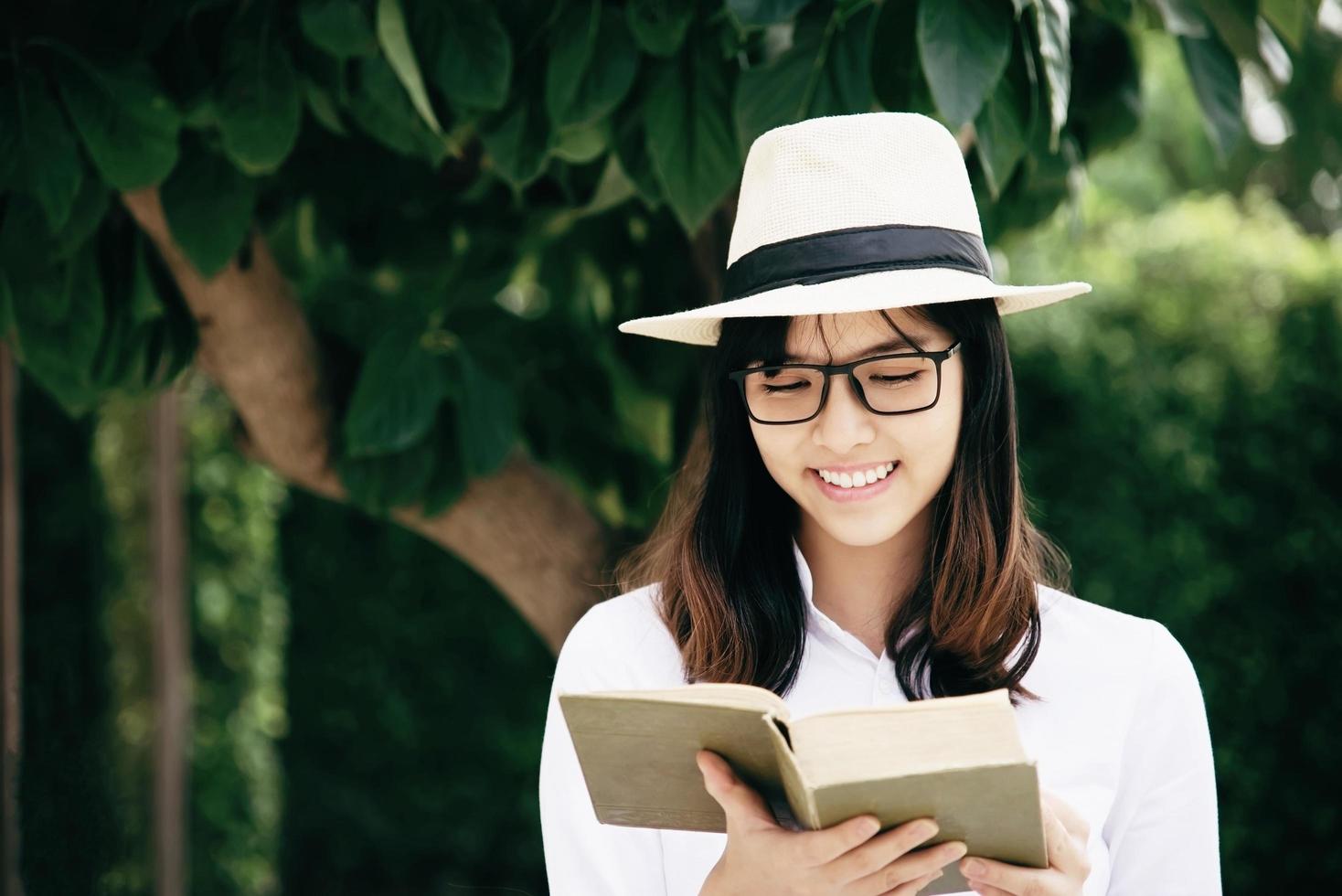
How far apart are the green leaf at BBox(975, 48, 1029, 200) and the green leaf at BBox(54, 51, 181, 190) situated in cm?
104

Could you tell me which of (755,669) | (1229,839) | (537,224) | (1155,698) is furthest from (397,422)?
(1229,839)

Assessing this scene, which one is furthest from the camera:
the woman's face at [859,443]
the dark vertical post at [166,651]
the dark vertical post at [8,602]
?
the dark vertical post at [166,651]

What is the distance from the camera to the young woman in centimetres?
156

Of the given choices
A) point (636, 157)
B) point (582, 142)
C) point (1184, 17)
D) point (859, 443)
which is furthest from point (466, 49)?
point (1184, 17)

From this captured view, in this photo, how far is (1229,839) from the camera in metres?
5.31

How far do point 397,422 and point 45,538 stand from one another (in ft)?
8.85

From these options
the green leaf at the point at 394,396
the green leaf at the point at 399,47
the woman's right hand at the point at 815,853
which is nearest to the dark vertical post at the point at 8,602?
the green leaf at the point at 394,396

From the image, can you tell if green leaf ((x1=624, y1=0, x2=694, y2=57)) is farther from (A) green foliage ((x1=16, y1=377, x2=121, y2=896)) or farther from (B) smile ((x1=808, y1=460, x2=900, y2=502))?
(A) green foliage ((x1=16, y1=377, x2=121, y2=896))

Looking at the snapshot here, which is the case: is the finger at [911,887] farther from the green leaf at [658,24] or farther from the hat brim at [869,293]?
the green leaf at [658,24]

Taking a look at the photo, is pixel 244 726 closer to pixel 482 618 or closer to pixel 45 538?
pixel 482 618

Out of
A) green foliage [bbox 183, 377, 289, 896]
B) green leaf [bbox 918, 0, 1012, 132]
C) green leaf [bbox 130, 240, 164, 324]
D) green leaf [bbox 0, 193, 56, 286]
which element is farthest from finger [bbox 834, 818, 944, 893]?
green foliage [bbox 183, 377, 289, 896]

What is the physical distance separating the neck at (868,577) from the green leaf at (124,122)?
982mm

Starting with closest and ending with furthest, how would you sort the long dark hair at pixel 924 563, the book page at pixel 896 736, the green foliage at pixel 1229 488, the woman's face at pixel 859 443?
the book page at pixel 896 736 < the woman's face at pixel 859 443 < the long dark hair at pixel 924 563 < the green foliage at pixel 1229 488

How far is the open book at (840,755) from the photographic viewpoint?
1.20 m
